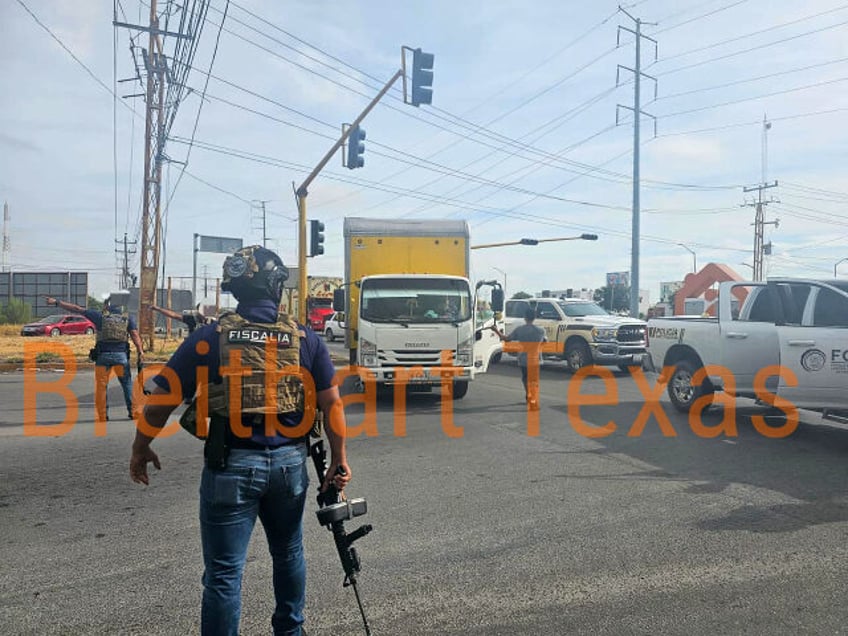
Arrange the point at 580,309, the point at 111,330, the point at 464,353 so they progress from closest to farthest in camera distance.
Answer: the point at 111,330, the point at 464,353, the point at 580,309

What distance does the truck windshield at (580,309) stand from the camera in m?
18.0

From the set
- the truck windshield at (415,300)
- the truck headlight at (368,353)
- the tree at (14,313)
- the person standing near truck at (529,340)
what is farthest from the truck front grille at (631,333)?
the tree at (14,313)

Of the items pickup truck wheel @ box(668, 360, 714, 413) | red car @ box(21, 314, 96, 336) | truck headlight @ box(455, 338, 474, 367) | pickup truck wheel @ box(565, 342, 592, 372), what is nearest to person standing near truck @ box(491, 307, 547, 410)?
truck headlight @ box(455, 338, 474, 367)

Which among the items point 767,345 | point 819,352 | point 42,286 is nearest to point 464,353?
point 767,345

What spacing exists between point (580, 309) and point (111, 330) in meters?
12.0

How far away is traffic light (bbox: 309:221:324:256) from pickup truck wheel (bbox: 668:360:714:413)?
10.4m

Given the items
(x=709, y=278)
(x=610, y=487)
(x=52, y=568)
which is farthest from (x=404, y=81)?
(x=709, y=278)

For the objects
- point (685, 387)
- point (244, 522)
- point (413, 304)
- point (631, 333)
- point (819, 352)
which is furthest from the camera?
point (631, 333)

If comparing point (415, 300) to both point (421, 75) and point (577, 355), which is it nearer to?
point (421, 75)

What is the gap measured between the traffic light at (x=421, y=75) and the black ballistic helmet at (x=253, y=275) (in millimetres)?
12014

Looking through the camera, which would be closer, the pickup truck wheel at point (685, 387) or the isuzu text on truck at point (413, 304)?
the pickup truck wheel at point (685, 387)

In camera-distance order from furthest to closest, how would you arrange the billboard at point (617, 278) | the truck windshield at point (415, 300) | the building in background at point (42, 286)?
the billboard at point (617, 278)
the building in background at point (42, 286)
the truck windshield at point (415, 300)

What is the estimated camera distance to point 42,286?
53688 millimetres

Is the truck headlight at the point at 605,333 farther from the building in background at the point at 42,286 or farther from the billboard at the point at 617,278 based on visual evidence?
the billboard at the point at 617,278
